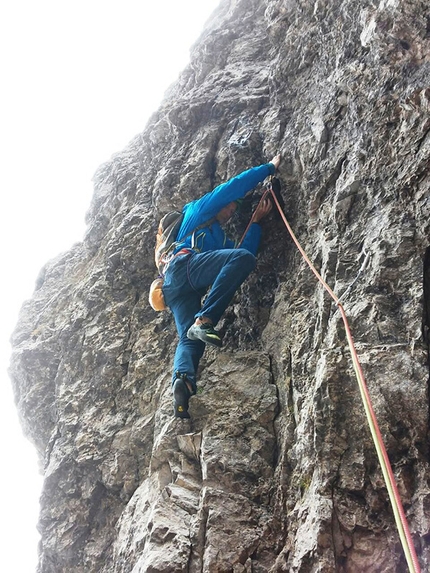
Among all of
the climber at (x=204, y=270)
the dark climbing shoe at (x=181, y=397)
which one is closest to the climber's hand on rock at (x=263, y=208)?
the climber at (x=204, y=270)

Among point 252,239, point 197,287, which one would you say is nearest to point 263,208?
point 252,239

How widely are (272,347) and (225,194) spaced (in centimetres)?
158

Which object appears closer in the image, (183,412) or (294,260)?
(183,412)

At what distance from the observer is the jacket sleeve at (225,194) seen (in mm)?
4895

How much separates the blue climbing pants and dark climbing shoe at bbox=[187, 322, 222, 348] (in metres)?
0.10

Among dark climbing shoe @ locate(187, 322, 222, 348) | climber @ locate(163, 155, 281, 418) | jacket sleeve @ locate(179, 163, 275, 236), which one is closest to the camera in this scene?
dark climbing shoe @ locate(187, 322, 222, 348)

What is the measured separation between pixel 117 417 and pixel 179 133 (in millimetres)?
3697

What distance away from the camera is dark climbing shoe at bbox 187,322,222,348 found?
160 inches

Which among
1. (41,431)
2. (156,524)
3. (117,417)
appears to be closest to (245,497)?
(156,524)

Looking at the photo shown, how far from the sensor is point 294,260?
4.64m

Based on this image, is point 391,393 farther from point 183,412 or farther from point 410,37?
point 410,37

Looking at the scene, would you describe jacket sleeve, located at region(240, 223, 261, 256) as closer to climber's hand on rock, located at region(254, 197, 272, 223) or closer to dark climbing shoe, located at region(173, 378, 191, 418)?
climber's hand on rock, located at region(254, 197, 272, 223)

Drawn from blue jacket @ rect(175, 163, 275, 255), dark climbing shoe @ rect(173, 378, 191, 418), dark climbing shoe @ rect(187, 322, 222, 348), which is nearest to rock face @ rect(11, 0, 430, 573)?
dark climbing shoe @ rect(173, 378, 191, 418)

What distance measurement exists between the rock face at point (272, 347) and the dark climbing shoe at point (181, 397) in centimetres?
10
